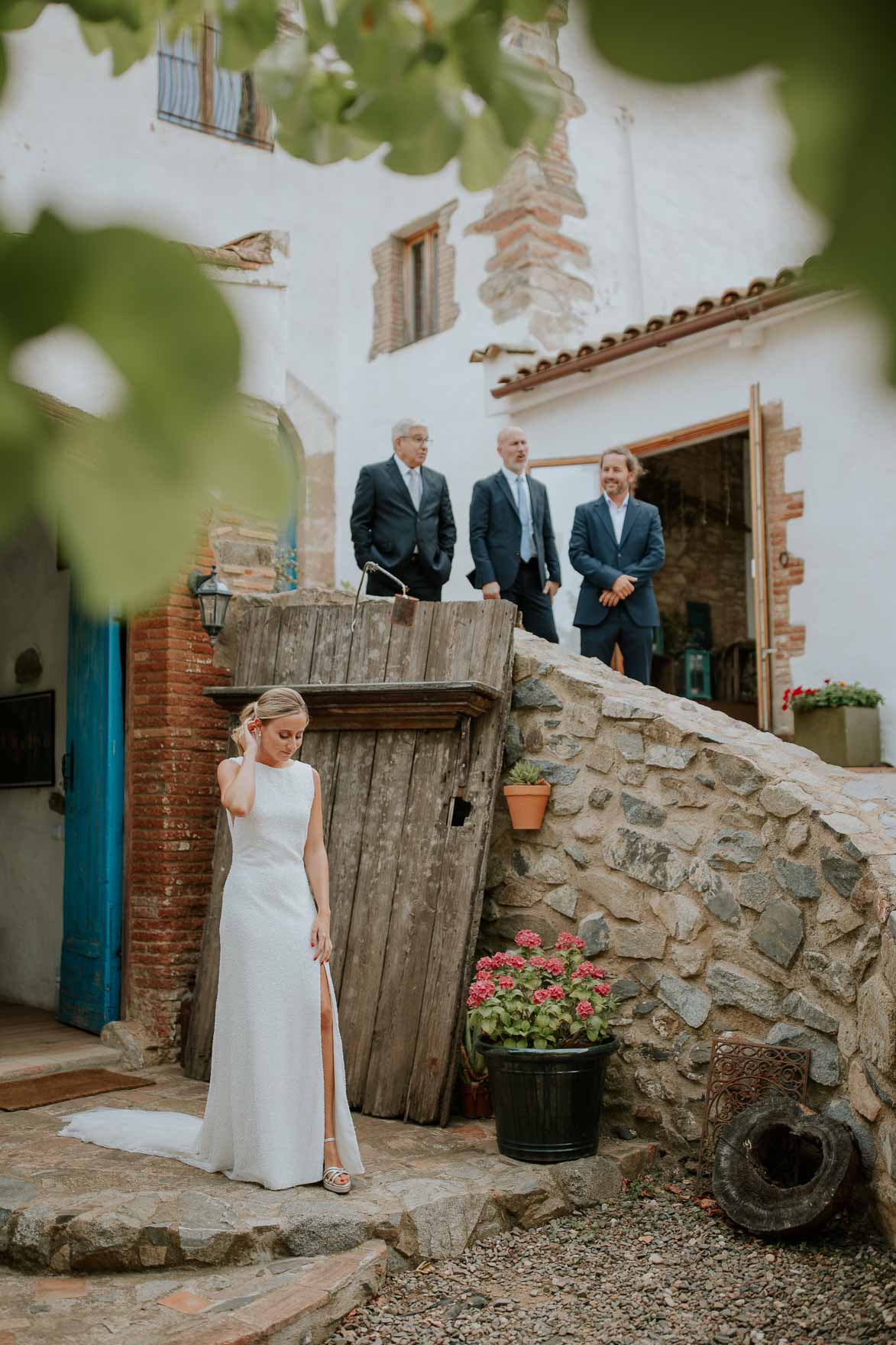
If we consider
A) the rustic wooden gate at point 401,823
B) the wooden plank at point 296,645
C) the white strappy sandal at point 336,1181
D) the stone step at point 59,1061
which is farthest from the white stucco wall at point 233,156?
the stone step at point 59,1061

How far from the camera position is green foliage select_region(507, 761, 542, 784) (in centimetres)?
516

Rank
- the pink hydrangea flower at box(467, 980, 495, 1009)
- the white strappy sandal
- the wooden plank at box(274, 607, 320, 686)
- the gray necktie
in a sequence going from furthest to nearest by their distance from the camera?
the gray necktie, the wooden plank at box(274, 607, 320, 686), the pink hydrangea flower at box(467, 980, 495, 1009), the white strappy sandal

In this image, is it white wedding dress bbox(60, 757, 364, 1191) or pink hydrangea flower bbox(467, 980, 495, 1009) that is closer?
white wedding dress bbox(60, 757, 364, 1191)

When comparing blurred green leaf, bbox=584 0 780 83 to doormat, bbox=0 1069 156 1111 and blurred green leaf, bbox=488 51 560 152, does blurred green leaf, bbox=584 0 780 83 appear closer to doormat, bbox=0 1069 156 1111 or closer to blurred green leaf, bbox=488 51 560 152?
blurred green leaf, bbox=488 51 560 152

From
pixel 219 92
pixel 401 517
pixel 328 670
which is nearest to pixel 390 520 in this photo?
pixel 401 517

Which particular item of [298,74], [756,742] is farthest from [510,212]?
[298,74]

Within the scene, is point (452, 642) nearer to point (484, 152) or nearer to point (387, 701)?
point (387, 701)

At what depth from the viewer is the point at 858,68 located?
38 centimetres

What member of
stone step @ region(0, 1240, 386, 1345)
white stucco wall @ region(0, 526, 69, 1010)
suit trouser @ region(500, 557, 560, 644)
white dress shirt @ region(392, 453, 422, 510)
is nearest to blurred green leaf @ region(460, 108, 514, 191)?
stone step @ region(0, 1240, 386, 1345)

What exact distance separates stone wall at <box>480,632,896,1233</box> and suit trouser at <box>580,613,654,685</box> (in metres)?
0.86

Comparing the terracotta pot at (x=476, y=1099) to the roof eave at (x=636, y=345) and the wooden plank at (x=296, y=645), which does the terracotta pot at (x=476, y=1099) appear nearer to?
the wooden plank at (x=296, y=645)

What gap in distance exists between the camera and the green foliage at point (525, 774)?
516cm

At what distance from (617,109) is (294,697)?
13.0 ft

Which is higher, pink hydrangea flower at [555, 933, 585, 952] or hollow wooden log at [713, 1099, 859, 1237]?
pink hydrangea flower at [555, 933, 585, 952]
